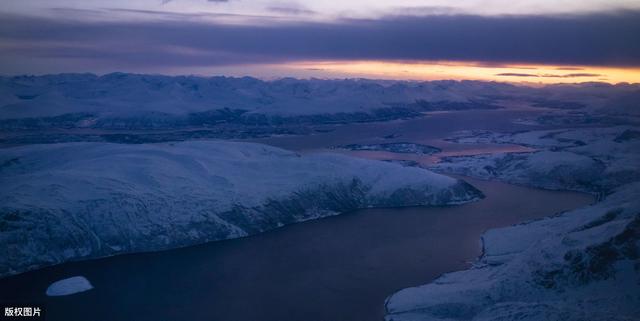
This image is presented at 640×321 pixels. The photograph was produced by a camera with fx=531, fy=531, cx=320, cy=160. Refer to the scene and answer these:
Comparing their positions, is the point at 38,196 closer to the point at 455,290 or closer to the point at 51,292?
the point at 51,292

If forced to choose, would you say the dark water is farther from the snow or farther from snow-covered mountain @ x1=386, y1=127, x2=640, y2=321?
snow-covered mountain @ x1=386, y1=127, x2=640, y2=321

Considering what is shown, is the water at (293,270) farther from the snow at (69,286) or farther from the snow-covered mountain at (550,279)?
the snow-covered mountain at (550,279)

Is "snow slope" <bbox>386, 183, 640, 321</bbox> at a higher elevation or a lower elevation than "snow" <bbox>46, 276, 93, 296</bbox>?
higher

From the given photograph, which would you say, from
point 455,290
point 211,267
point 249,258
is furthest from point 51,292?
point 455,290

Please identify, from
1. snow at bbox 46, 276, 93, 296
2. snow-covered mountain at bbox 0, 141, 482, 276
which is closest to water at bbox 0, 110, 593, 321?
snow at bbox 46, 276, 93, 296

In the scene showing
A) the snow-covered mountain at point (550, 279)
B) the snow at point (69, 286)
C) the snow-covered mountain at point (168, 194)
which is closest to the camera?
the snow-covered mountain at point (550, 279)

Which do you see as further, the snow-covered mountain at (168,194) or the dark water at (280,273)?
the snow-covered mountain at (168,194)

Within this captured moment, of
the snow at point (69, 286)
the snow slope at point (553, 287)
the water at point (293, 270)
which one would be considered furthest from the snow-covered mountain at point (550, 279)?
the snow at point (69, 286)
